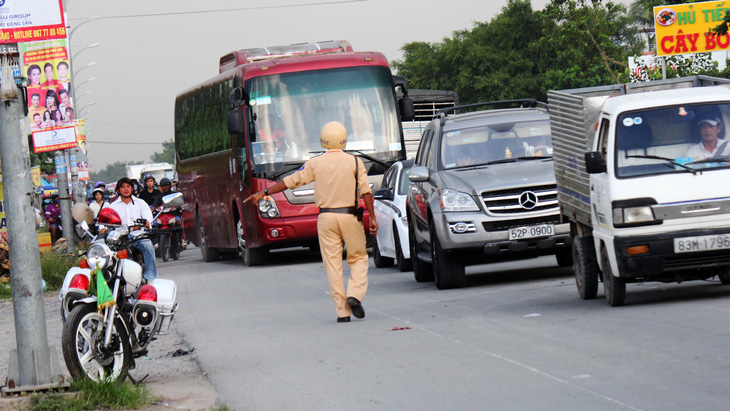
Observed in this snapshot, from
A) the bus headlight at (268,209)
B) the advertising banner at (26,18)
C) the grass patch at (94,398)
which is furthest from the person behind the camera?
the bus headlight at (268,209)

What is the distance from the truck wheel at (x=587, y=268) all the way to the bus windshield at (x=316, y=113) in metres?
9.99

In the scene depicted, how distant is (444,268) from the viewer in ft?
44.9

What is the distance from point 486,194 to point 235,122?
7.95 meters

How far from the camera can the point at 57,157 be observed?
87.5 ft

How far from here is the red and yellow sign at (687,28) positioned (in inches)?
1898

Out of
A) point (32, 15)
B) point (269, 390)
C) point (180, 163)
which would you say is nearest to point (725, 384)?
point (269, 390)

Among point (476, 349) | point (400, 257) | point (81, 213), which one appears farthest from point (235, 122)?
point (476, 349)

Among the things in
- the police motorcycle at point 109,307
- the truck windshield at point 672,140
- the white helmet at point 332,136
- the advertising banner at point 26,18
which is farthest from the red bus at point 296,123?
the advertising banner at point 26,18

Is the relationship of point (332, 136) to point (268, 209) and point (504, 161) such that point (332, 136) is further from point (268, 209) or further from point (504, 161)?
point (268, 209)

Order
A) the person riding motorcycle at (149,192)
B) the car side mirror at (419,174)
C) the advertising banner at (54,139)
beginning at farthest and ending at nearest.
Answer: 1. the person riding motorcycle at (149,192)
2. the advertising banner at (54,139)
3. the car side mirror at (419,174)

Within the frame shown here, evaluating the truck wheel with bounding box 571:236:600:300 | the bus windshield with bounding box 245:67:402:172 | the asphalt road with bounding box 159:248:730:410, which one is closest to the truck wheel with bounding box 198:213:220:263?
the bus windshield with bounding box 245:67:402:172

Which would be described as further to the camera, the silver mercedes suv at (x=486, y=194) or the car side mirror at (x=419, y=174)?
the car side mirror at (x=419, y=174)

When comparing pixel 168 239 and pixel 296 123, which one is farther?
pixel 168 239

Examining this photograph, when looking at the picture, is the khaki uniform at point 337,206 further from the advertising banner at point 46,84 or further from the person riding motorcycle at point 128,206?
the advertising banner at point 46,84
